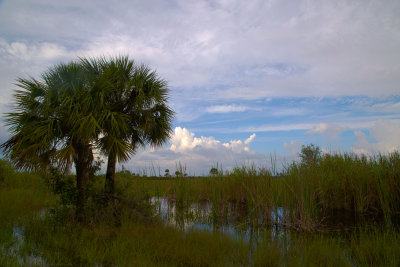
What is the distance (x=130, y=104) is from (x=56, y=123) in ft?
7.14

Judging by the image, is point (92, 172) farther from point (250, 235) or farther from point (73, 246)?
point (250, 235)

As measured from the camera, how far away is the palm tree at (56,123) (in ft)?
19.0

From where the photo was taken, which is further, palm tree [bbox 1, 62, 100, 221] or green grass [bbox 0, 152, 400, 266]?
palm tree [bbox 1, 62, 100, 221]

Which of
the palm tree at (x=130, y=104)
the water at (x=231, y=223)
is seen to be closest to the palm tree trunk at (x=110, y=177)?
the palm tree at (x=130, y=104)

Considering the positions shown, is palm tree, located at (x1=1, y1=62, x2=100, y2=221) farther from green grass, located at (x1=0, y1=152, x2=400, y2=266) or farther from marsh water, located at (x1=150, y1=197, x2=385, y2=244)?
marsh water, located at (x1=150, y1=197, x2=385, y2=244)

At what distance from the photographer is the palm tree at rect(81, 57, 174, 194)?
681 centimetres

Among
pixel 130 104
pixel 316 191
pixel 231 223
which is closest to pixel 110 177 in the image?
pixel 130 104

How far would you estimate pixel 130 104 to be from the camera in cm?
760

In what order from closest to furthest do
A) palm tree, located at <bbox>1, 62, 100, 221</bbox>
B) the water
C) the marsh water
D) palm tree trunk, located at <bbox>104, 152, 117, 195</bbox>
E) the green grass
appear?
the green grass < palm tree, located at <bbox>1, 62, 100, 221</bbox> < the water < the marsh water < palm tree trunk, located at <bbox>104, 152, 117, 195</bbox>

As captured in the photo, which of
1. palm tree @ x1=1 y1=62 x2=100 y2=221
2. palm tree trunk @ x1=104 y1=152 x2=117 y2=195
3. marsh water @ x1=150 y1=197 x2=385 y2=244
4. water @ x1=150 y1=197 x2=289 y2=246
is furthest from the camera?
palm tree trunk @ x1=104 y1=152 x2=117 y2=195

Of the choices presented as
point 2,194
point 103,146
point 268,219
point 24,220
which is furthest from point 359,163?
point 2,194

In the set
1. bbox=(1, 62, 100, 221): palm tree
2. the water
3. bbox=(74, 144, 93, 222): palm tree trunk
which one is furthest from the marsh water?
bbox=(1, 62, 100, 221): palm tree

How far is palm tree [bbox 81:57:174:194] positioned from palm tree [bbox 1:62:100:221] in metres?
0.52

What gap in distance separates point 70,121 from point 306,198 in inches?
279
